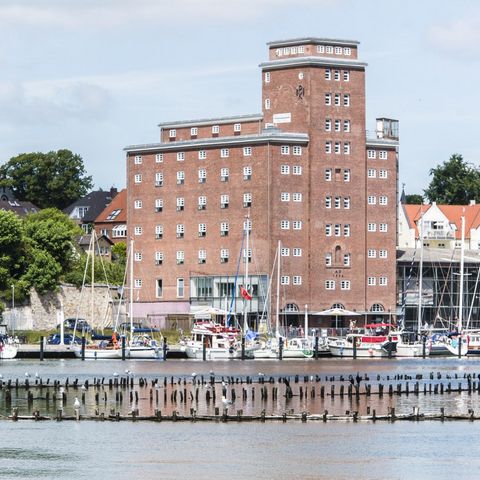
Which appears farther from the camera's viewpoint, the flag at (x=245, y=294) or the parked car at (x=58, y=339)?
the flag at (x=245, y=294)

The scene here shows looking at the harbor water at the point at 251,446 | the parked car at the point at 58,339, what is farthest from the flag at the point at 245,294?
the harbor water at the point at 251,446

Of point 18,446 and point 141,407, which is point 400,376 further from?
point 18,446

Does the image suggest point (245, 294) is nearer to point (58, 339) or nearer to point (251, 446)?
point (58, 339)

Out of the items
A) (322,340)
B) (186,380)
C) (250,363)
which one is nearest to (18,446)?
(186,380)

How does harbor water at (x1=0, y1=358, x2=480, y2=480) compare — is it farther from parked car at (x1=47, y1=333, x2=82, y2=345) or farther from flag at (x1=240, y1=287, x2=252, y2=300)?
flag at (x1=240, y1=287, x2=252, y2=300)

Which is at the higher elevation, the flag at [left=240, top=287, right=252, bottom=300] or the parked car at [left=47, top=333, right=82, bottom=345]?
the flag at [left=240, top=287, right=252, bottom=300]

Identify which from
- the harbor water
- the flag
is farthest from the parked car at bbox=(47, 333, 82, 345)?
the harbor water

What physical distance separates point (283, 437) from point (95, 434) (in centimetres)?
1101

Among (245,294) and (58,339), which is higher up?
(245,294)

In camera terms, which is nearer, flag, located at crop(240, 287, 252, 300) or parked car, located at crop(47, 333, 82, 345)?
parked car, located at crop(47, 333, 82, 345)

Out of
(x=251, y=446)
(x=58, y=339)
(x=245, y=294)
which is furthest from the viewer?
(x=245, y=294)

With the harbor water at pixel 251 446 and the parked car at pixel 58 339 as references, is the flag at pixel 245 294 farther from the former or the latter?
the harbor water at pixel 251 446

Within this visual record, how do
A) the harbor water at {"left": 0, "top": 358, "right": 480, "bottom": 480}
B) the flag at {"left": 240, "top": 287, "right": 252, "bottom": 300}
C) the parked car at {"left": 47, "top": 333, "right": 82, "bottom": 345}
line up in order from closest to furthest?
the harbor water at {"left": 0, "top": 358, "right": 480, "bottom": 480}, the parked car at {"left": 47, "top": 333, "right": 82, "bottom": 345}, the flag at {"left": 240, "top": 287, "right": 252, "bottom": 300}

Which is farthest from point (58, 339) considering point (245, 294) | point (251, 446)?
point (251, 446)
